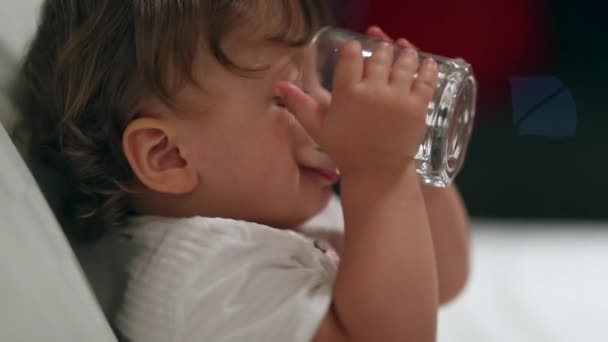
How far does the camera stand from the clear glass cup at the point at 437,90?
63 cm

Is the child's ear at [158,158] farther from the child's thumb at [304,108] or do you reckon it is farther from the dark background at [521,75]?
the dark background at [521,75]

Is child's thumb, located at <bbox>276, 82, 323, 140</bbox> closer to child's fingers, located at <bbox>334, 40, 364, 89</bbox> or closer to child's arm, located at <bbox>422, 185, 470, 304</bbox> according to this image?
child's fingers, located at <bbox>334, 40, 364, 89</bbox>

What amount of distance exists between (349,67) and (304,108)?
0.05 metres

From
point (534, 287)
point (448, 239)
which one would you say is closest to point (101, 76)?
point (448, 239)

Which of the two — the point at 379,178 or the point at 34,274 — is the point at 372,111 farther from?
the point at 34,274

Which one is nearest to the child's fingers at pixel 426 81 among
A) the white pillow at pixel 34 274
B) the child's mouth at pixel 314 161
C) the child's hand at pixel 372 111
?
the child's hand at pixel 372 111

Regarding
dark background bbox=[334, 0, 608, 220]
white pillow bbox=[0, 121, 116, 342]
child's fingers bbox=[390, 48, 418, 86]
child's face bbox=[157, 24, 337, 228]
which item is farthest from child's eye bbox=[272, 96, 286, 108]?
dark background bbox=[334, 0, 608, 220]

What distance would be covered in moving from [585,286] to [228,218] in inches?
21.1

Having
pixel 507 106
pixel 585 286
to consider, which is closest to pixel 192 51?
pixel 507 106

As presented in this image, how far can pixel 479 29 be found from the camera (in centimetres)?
105

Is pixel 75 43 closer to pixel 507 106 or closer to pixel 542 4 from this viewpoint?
pixel 507 106

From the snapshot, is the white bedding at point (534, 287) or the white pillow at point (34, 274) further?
the white bedding at point (534, 287)

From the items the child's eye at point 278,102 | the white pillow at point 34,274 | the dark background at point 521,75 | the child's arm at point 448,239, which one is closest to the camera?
the white pillow at point 34,274

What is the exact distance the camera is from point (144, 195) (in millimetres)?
651
